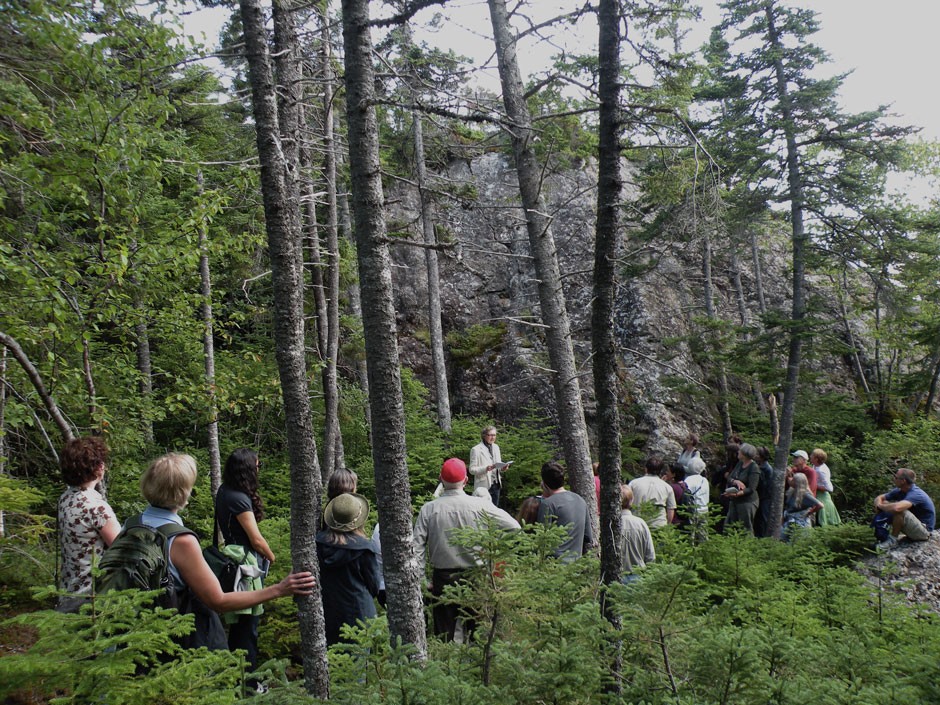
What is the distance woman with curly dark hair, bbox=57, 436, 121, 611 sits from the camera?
3883 millimetres

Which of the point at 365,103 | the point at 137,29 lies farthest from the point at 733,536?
the point at 137,29

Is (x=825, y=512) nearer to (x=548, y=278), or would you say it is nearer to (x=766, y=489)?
(x=766, y=489)

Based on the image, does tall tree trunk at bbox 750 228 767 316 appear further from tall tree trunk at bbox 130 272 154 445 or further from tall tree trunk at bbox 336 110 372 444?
tall tree trunk at bbox 130 272 154 445

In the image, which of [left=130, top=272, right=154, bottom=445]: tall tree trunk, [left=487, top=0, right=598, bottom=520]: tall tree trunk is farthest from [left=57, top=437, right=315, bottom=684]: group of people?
[left=487, top=0, right=598, bottom=520]: tall tree trunk

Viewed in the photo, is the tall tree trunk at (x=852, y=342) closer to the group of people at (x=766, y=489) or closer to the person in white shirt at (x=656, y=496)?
the group of people at (x=766, y=489)

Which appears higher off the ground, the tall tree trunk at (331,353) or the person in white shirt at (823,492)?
the tall tree trunk at (331,353)

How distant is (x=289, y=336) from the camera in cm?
443

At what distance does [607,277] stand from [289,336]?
90.7 inches

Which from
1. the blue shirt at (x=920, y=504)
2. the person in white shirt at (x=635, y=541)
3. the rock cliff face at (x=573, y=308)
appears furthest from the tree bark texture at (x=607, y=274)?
the rock cliff face at (x=573, y=308)

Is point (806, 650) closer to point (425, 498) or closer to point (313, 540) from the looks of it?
point (313, 540)

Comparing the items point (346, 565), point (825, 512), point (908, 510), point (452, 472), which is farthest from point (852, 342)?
point (346, 565)

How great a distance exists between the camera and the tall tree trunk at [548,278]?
8.09 meters

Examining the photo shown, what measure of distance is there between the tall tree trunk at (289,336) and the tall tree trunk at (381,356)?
0.52 m

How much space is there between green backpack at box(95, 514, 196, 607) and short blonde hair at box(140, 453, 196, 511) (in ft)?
0.43
